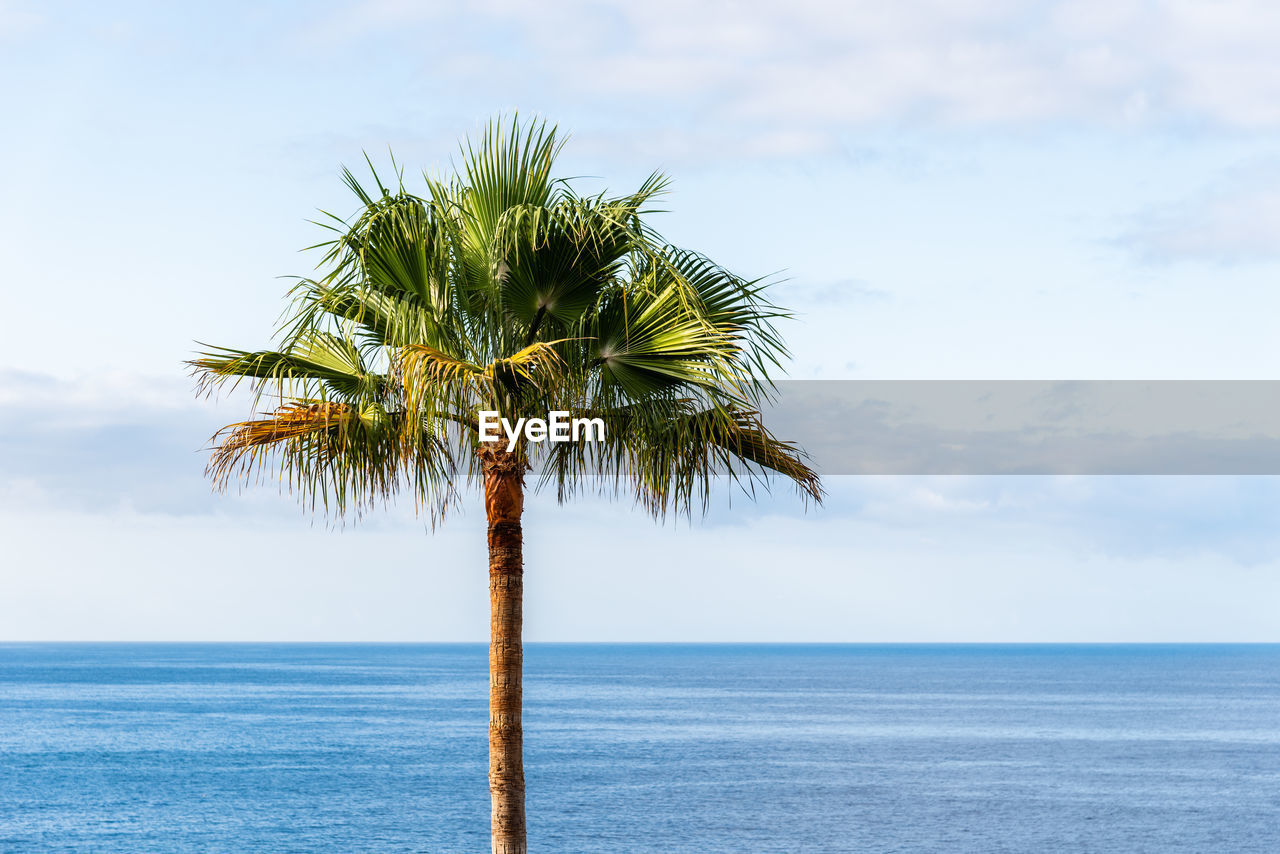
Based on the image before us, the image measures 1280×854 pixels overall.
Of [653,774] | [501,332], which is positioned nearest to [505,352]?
[501,332]

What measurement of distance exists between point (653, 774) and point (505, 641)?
244 ft

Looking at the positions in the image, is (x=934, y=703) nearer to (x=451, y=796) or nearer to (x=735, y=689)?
(x=735, y=689)

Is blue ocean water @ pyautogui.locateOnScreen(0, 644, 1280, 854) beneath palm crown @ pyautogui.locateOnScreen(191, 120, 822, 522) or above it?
beneath

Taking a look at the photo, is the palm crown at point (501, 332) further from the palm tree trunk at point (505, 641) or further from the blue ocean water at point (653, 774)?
the blue ocean water at point (653, 774)

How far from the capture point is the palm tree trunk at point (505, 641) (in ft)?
27.9

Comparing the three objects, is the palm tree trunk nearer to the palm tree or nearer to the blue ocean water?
the palm tree

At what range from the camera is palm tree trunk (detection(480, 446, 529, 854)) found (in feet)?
27.9

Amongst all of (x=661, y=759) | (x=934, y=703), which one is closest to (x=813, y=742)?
(x=661, y=759)

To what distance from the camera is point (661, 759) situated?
284 feet

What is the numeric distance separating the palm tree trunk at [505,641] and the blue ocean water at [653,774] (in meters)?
52.4

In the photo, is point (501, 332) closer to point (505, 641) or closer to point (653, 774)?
point (505, 641)

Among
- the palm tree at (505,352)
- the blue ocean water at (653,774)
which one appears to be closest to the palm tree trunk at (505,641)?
the palm tree at (505,352)

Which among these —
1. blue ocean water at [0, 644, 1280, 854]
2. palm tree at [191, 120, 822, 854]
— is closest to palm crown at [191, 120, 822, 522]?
palm tree at [191, 120, 822, 854]

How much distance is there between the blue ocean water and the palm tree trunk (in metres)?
52.4
